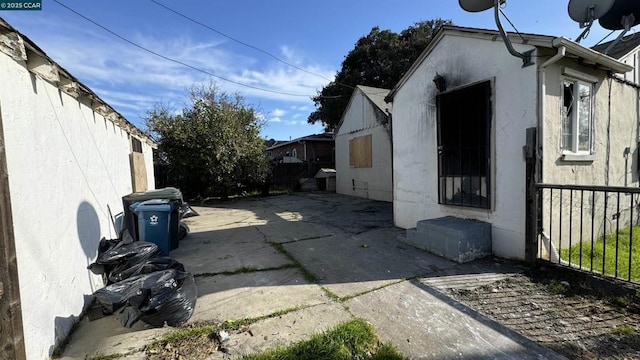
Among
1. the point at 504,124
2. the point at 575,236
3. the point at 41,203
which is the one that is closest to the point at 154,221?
the point at 41,203

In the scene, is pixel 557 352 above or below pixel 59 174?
below

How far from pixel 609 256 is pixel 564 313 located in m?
2.30

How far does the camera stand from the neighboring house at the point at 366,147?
36.6ft

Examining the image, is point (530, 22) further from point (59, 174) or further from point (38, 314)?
point (38, 314)

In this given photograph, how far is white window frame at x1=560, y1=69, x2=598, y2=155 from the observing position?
13.9ft

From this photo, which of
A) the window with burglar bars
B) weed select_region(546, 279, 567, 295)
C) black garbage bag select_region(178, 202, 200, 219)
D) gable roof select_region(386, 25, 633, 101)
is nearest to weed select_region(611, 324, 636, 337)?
weed select_region(546, 279, 567, 295)

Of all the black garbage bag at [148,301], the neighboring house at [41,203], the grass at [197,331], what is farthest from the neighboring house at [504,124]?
the neighboring house at [41,203]

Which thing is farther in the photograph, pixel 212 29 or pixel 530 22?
pixel 212 29

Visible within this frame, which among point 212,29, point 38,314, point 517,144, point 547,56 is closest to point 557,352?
point 517,144

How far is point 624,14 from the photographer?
493 centimetres

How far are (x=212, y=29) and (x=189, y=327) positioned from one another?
10297 millimetres

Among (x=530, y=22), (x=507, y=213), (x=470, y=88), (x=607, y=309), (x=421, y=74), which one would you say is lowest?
(x=607, y=309)

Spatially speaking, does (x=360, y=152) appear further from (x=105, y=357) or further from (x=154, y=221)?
(x=105, y=357)

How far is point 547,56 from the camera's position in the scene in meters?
3.86
